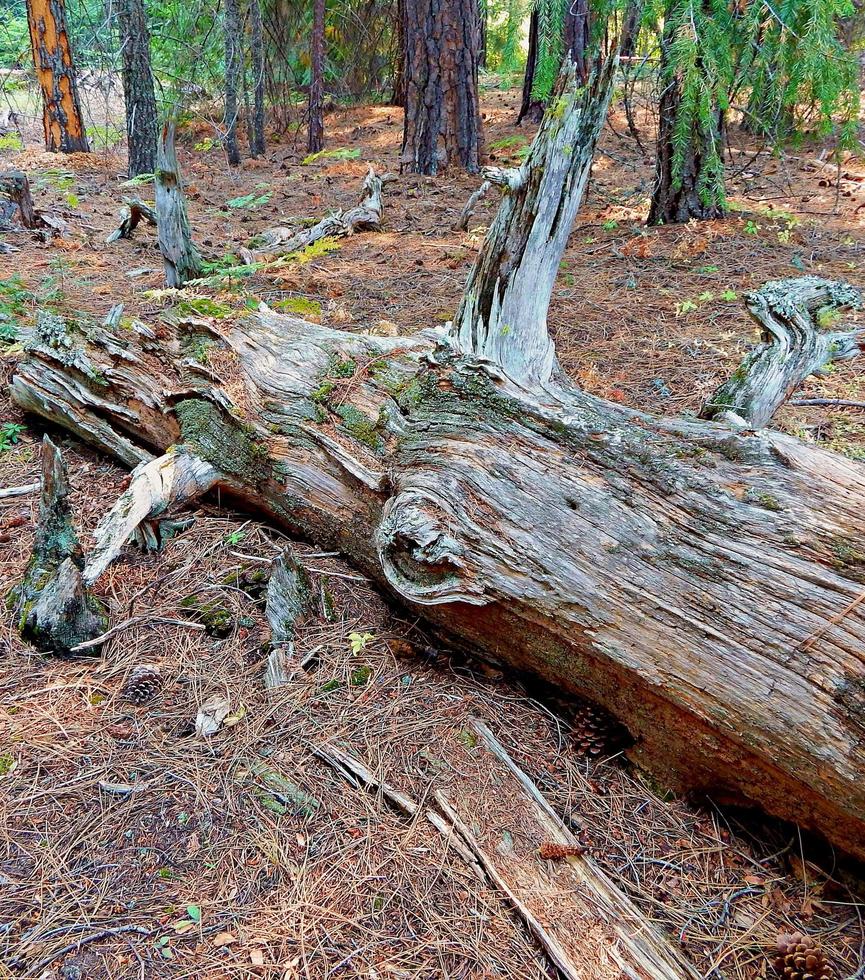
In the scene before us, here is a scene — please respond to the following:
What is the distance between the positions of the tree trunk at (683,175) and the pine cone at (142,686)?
17.5 feet

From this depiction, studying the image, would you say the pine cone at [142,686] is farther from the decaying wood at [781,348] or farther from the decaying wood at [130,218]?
the decaying wood at [130,218]

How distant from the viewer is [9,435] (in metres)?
4.02

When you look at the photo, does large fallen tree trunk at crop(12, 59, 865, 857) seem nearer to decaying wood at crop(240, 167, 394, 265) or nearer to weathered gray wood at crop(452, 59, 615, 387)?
weathered gray wood at crop(452, 59, 615, 387)

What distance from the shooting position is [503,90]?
14945mm

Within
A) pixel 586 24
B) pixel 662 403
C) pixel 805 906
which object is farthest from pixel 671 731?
pixel 586 24

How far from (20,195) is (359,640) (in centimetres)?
794

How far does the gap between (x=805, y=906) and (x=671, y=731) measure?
57 centimetres

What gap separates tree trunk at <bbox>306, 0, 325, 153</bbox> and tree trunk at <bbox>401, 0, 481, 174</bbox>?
5.39ft

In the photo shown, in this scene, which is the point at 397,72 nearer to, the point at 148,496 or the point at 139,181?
the point at 139,181

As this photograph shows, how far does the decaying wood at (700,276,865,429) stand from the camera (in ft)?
10.2

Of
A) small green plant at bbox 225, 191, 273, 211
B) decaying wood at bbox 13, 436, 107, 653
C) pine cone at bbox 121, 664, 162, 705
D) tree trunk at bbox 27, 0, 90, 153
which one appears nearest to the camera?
pine cone at bbox 121, 664, 162, 705

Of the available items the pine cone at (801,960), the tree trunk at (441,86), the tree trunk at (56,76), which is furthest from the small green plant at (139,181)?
the pine cone at (801,960)

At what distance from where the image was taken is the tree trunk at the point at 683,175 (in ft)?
18.4

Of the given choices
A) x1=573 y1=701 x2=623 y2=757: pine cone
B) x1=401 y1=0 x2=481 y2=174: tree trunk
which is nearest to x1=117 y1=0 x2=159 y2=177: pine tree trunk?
x1=401 y1=0 x2=481 y2=174: tree trunk
